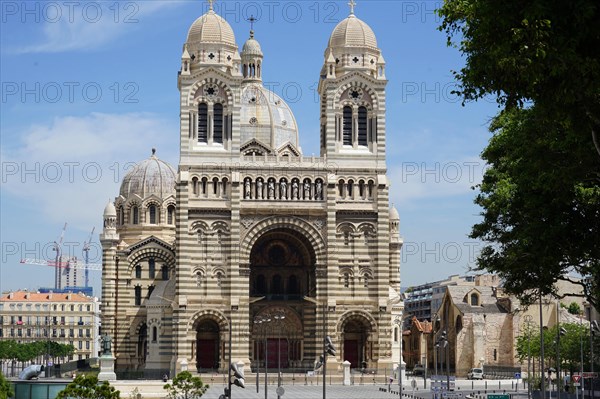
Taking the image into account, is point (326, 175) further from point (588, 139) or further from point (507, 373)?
point (588, 139)

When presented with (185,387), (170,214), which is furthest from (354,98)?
(185,387)

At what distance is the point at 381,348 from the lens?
84.7 meters

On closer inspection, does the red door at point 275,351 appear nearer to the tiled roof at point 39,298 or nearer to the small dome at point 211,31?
the small dome at point 211,31

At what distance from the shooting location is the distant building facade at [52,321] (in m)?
161

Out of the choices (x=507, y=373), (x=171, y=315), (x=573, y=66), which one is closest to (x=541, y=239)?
(x=573, y=66)

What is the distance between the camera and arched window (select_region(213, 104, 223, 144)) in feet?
286

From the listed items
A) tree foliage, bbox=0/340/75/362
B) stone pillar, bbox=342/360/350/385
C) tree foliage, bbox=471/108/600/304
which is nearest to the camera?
tree foliage, bbox=471/108/600/304

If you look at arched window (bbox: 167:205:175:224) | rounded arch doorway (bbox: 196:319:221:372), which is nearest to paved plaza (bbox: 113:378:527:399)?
rounded arch doorway (bbox: 196:319:221:372)

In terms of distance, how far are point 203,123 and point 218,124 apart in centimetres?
122

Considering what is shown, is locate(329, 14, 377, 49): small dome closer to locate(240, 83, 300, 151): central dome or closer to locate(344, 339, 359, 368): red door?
locate(240, 83, 300, 151): central dome

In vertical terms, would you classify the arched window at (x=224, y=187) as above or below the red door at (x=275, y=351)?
above

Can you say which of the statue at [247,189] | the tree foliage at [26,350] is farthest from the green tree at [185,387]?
the tree foliage at [26,350]

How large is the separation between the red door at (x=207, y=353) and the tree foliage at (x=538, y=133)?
43225 millimetres

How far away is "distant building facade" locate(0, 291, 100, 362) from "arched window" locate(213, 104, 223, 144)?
80923 mm
